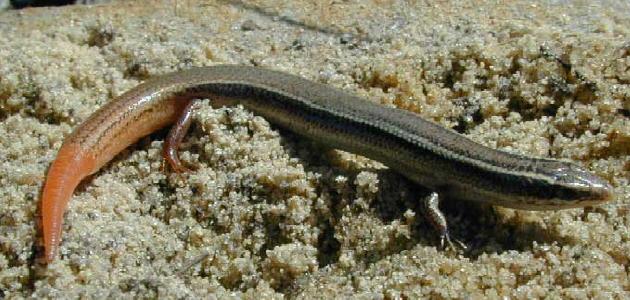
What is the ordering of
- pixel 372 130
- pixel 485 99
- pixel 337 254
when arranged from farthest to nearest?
pixel 485 99 < pixel 372 130 < pixel 337 254

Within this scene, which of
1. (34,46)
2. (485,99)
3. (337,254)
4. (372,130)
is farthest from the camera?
(34,46)

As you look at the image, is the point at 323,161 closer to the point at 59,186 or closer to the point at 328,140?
the point at 328,140

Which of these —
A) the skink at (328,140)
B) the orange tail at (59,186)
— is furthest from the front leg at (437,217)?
the orange tail at (59,186)

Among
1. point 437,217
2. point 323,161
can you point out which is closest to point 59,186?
point 323,161

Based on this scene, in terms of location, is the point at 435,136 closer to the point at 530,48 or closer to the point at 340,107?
the point at 340,107

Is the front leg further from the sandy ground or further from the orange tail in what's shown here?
the orange tail

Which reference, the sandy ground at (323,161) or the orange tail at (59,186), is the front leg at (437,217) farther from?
the orange tail at (59,186)

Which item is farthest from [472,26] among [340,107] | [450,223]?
[450,223]
